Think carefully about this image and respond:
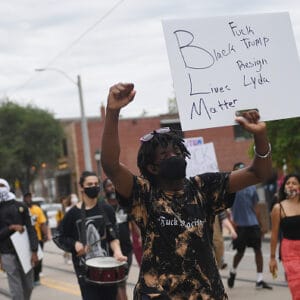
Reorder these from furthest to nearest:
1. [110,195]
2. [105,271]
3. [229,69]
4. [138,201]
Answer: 1. [110,195]
2. [105,271]
3. [229,69]
4. [138,201]

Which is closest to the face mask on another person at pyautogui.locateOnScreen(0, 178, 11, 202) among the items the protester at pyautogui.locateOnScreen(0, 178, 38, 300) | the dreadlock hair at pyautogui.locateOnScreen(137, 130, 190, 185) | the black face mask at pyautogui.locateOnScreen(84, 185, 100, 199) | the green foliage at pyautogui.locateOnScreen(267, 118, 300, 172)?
the protester at pyautogui.locateOnScreen(0, 178, 38, 300)

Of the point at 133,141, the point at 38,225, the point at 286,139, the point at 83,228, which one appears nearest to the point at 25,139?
the point at 133,141

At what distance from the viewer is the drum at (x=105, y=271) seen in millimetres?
6906

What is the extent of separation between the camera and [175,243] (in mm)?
3752

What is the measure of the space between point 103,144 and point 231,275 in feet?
24.3

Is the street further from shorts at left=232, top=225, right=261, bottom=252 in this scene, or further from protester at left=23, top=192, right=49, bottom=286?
shorts at left=232, top=225, right=261, bottom=252

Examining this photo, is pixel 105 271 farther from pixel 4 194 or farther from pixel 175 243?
pixel 175 243

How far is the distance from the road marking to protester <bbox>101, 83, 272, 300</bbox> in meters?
7.85

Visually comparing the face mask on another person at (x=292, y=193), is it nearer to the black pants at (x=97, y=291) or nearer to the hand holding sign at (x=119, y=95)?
the black pants at (x=97, y=291)

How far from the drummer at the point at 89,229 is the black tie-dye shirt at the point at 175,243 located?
11.3ft


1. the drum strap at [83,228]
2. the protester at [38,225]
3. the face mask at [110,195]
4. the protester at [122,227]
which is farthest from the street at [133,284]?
the drum strap at [83,228]

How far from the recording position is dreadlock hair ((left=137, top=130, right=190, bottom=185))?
387 cm

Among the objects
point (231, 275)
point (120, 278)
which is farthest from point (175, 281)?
point (231, 275)

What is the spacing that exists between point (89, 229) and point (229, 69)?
3652 millimetres
